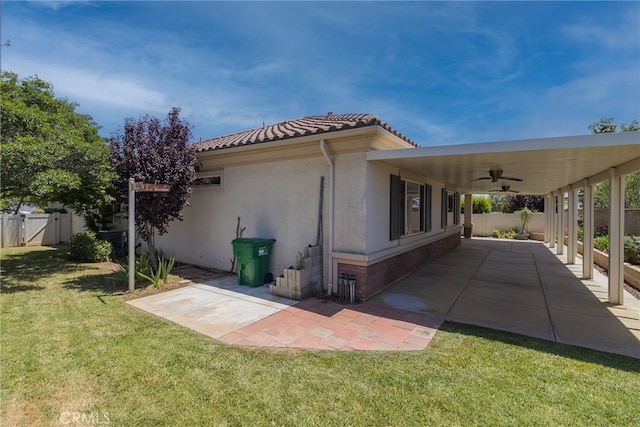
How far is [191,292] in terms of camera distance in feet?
24.7

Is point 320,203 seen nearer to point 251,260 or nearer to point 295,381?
point 251,260

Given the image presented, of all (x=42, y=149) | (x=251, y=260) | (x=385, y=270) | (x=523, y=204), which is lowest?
(x=385, y=270)

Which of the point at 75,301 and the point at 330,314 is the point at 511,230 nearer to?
the point at 330,314

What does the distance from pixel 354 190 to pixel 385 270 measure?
239cm

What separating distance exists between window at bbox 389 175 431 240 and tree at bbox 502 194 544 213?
2119 centimetres

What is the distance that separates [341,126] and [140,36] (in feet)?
20.7

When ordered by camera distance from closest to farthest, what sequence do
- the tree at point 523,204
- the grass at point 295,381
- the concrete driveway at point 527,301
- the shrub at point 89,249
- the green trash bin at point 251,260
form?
the grass at point 295,381, the concrete driveway at point 527,301, the green trash bin at point 251,260, the shrub at point 89,249, the tree at point 523,204

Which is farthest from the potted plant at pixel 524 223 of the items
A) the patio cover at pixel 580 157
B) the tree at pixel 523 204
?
the patio cover at pixel 580 157

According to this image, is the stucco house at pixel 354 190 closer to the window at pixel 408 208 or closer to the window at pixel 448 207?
the window at pixel 408 208

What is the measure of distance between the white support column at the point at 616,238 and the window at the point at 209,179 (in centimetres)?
1010

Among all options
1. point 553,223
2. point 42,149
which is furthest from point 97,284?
point 553,223

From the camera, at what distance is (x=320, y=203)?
296 inches

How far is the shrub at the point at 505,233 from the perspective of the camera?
22.4 meters

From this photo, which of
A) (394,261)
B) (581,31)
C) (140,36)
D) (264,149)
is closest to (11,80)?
(140,36)
